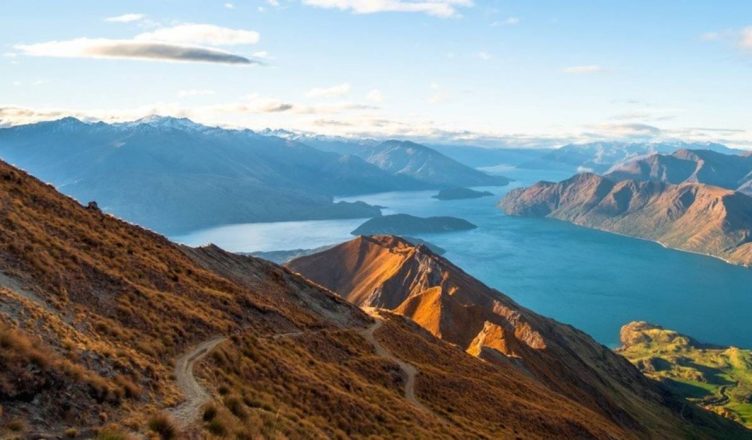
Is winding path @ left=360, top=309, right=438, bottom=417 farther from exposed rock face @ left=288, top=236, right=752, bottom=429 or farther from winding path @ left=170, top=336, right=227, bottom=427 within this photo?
exposed rock face @ left=288, top=236, right=752, bottom=429

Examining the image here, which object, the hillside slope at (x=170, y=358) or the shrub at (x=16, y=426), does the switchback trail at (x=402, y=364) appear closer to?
the hillside slope at (x=170, y=358)

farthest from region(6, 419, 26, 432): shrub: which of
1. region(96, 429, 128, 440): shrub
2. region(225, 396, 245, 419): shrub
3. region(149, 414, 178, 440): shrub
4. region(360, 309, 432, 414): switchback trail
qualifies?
region(360, 309, 432, 414): switchback trail

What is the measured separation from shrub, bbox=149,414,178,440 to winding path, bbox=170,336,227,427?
1054 mm

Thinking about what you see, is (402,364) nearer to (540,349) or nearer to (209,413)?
(209,413)

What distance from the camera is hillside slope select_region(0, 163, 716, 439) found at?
20375 mm

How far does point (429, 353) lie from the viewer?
7219 cm

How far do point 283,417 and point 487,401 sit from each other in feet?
112

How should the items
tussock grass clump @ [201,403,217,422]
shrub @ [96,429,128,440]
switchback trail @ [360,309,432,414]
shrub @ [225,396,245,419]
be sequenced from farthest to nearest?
→ 1. switchback trail @ [360,309,432,414]
2. shrub @ [225,396,245,419]
3. tussock grass clump @ [201,403,217,422]
4. shrub @ [96,429,128,440]

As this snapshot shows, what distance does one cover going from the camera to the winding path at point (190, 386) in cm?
2278

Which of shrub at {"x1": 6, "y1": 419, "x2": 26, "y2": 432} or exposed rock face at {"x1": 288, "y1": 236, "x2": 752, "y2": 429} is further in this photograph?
exposed rock face at {"x1": 288, "y1": 236, "x2": 752, "y2": 429}

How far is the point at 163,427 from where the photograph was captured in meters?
20.5

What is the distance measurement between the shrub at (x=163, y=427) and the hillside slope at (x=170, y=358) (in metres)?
0.09

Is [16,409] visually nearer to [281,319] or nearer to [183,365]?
[183,365]

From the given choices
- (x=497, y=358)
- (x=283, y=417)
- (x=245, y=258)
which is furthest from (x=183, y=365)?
(x=497, y=358)
